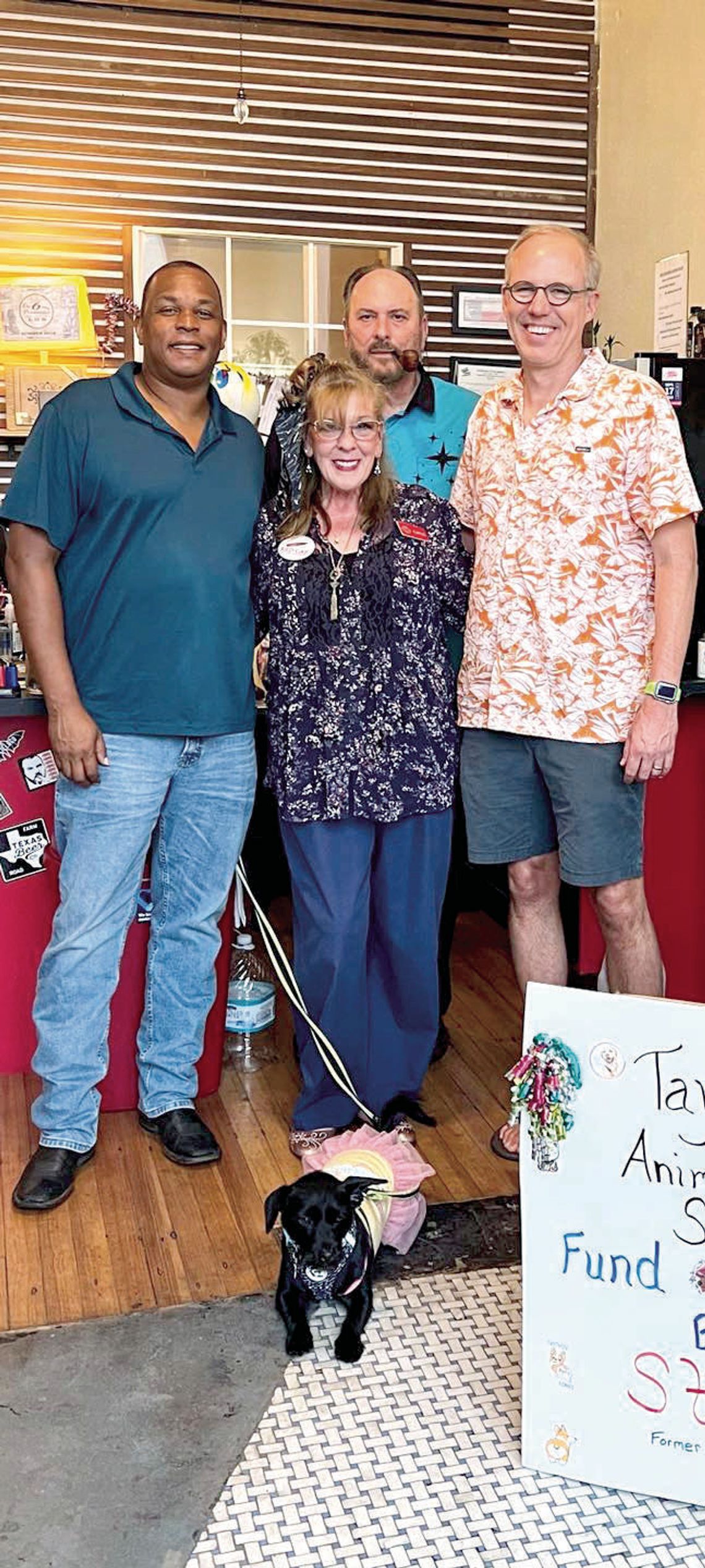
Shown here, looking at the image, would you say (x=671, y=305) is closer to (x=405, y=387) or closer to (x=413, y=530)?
(x=405, y=387)

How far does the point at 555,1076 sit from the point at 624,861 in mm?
820

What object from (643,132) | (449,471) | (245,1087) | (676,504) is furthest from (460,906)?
(643,132)

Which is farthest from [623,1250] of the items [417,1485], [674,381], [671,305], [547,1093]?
[671,305]

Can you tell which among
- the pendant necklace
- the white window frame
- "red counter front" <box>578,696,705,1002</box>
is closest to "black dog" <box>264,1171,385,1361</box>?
the pendant necklace

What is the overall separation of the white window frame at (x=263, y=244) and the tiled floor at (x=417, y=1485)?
13.0 ft

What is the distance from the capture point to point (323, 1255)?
2047 millimetres

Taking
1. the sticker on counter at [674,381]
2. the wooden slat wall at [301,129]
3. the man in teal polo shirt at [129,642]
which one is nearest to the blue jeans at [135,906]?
the man in teal polo shirt at [129,642]

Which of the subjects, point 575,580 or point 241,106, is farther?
point 241,106

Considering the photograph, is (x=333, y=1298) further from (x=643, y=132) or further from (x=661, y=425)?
(x=643, y=132)

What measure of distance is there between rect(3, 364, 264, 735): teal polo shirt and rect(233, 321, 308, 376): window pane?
117 inches

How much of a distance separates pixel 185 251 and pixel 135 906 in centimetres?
328

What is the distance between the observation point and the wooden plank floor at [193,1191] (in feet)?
7.55

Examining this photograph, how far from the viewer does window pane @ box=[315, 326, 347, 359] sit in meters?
5.43

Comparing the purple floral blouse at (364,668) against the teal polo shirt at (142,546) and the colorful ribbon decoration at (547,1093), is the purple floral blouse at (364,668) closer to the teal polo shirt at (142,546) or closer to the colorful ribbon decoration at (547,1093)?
the teal polo shirt at (142,546)
